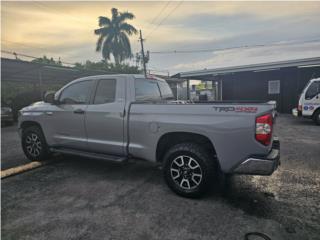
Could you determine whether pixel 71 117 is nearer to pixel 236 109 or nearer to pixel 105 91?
pixel 105 91

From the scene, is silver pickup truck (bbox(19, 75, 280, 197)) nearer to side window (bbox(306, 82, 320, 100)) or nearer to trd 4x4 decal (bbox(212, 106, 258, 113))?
trd 4x4 decal (bbox(212, 106, 258, 113))

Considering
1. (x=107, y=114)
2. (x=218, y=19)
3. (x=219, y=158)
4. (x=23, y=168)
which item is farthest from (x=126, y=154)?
(x=218, y=19)

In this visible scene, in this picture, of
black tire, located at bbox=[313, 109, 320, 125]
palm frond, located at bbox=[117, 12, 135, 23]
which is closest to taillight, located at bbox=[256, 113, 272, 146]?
black tire, located at bbox=[313, 109, 320, 125]

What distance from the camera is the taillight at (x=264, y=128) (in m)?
2.99

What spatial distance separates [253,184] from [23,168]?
14.6 feet


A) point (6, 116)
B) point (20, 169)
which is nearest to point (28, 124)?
point (20, 169)

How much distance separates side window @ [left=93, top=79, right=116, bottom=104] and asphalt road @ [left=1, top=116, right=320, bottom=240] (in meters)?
1.41

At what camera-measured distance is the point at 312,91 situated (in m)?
10.2

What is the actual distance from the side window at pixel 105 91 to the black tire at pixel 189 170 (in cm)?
151

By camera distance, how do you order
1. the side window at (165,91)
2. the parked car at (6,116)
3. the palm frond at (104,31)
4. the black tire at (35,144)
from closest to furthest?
the side window at (165,91) < the black tire at (35,144) < the parked car at (6,116) < the palm frond at (104,31)

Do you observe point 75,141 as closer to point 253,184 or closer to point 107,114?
point 107,114

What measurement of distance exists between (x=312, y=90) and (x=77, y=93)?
9749 mm

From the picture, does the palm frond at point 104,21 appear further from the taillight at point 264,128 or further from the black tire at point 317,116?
the taillight at point 264,128

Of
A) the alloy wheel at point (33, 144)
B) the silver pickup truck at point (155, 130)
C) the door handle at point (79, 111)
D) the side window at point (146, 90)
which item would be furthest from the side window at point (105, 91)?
the alloy wheel at point (33, 144)
